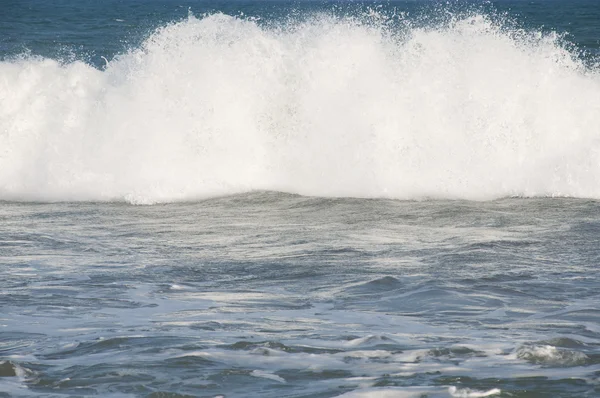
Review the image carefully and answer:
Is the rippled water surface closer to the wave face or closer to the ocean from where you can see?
the ocean

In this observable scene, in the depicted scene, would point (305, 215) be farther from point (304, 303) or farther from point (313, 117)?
point (304, 303)

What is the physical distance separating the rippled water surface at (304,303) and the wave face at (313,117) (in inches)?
76.4

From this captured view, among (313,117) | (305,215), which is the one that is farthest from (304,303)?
(313,117)

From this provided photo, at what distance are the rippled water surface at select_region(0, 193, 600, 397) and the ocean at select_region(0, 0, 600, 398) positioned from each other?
0.03 meters

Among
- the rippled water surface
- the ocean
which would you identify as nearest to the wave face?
the ocean

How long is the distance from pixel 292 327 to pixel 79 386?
168 cm

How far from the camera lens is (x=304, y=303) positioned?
7.11 metres

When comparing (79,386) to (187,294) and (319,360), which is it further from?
(187,294)

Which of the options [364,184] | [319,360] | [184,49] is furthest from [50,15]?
[319,360]

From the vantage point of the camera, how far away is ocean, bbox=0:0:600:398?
5469mm

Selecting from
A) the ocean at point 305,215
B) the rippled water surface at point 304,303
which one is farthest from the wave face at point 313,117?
the rippled water surface at point 304,303

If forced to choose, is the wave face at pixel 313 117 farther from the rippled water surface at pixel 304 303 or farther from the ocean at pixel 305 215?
the rippled water surface at pixel 304 303

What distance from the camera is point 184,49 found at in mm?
16016

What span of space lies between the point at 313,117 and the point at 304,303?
26.8 ft
